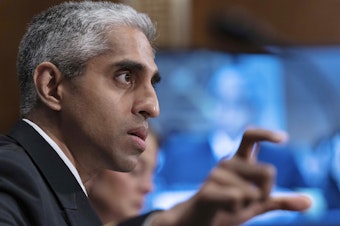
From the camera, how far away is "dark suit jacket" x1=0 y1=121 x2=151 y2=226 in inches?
55.5

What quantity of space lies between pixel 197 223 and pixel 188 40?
364 centimetres

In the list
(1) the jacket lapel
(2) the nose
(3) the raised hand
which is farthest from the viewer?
(2) the nose

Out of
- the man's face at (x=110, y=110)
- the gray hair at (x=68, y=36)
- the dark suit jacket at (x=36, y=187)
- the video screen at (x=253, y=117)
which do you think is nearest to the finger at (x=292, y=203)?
the dark suit jacket at (x=36, y=187)

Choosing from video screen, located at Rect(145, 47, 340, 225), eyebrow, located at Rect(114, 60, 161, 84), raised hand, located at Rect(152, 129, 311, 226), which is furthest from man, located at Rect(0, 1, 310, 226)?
video screen, located at Rect(145, 47, 340, 225)

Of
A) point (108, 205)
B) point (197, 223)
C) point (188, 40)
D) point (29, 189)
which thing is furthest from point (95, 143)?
point (188, 40)

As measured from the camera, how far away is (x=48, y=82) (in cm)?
173

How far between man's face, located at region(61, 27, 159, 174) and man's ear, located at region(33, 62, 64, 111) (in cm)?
2

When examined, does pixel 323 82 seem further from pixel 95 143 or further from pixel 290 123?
pixel 95 143

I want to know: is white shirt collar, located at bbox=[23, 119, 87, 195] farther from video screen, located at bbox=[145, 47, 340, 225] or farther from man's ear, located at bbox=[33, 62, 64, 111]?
video screen, located at bbox=[145, 47, 340, 225]

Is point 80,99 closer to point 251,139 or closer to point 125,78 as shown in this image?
point 125,78

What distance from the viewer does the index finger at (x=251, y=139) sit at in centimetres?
109

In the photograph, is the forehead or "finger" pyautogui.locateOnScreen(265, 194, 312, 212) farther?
the forehead

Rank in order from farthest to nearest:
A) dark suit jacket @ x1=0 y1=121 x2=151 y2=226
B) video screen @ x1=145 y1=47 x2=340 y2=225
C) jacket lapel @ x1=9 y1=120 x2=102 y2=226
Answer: video screen @ x1=145 y1=47 x2=340 y2=225 < jacket lapel @ x1=9 y1=120 x2=102 y2=226 < dark suit jacket @ x1=0 y1=121 x2=151 y2=226

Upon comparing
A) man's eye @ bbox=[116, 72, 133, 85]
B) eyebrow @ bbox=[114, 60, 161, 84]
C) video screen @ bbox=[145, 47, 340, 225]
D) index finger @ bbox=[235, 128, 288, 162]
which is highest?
video screen @ bbox=[145, 47, 340, 225]
